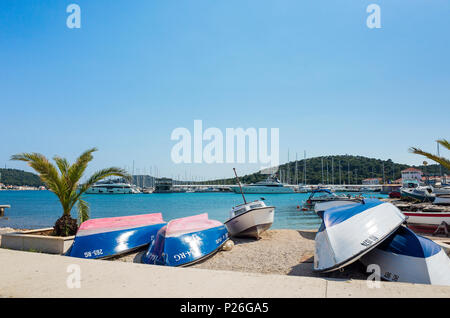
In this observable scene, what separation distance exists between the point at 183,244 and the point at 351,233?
4601mm

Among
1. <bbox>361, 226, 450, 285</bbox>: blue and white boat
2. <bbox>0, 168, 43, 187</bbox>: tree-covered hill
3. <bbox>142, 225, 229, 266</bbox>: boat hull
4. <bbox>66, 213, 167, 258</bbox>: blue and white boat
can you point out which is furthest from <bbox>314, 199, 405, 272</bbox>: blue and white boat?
<bbox>0, 168, 43, 187</bbox>: tree-covered hill

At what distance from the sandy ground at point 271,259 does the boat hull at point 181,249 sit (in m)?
0.34

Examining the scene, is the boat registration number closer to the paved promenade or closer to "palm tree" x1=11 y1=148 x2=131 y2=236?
the paved promenade

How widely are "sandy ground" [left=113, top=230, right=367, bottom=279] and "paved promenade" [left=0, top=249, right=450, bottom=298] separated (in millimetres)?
3097

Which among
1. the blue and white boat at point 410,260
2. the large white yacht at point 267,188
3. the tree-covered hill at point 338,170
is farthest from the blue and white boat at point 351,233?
the tree-covered hill at point 338,170

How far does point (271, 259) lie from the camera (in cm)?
948

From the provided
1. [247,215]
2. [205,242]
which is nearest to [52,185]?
[205,242]

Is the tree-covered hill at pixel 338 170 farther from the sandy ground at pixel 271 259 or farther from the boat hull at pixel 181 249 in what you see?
the boat hull at pixel 181 249

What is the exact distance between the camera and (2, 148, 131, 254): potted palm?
9.51 metres

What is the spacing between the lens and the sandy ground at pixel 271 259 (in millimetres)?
7602

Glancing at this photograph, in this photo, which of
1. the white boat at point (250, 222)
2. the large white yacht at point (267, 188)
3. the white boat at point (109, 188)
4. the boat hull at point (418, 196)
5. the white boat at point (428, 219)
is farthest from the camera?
the white boat at point (109, 188)

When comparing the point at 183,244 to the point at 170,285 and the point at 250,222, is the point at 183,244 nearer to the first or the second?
the point at 170,285

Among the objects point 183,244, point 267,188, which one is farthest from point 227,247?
point 267,188

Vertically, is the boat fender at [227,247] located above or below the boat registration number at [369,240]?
below
